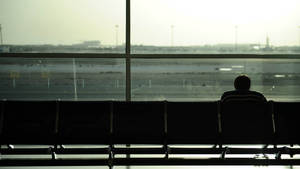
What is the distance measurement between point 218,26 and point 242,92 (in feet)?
7.80

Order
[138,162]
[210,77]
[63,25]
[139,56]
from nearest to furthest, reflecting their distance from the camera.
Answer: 1. [138,162]
2. [139,56]
3. [63,25]
4. [210,77]

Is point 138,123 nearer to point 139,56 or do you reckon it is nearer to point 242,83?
point 242,83

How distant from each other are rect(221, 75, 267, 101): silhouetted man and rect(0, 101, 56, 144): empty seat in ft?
5.38

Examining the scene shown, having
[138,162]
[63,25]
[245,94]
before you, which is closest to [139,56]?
[63,25]

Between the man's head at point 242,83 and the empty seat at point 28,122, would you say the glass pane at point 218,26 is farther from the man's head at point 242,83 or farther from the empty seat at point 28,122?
the empty seat at point 28,122

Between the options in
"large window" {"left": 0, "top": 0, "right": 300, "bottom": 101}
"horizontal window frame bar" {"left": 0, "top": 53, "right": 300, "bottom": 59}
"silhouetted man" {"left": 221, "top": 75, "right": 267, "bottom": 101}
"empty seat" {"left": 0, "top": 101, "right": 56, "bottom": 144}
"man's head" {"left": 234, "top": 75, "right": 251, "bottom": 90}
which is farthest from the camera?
"large window" {"left": 0, "top": 0, "right": 300, "bottom": 101}

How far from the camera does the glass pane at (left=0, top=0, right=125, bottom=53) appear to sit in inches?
243

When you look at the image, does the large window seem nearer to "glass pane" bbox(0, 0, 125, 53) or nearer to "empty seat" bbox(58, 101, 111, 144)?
"glass pane" bbox(0, 0, 125, 53)

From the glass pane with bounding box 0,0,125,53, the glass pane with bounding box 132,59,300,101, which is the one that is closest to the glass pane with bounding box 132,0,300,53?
the glass pane with bounding box 132,59,300,101

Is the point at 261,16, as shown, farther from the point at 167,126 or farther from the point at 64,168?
the point at 64,168

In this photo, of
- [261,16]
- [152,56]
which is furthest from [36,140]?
[261,16]

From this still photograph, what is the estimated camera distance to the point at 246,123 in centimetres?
407

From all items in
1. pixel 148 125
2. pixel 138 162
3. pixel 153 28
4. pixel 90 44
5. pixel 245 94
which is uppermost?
pixel 153 28

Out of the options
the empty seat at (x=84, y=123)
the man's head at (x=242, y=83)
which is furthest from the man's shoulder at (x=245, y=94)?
the empty seat at (x=84, y=123)
